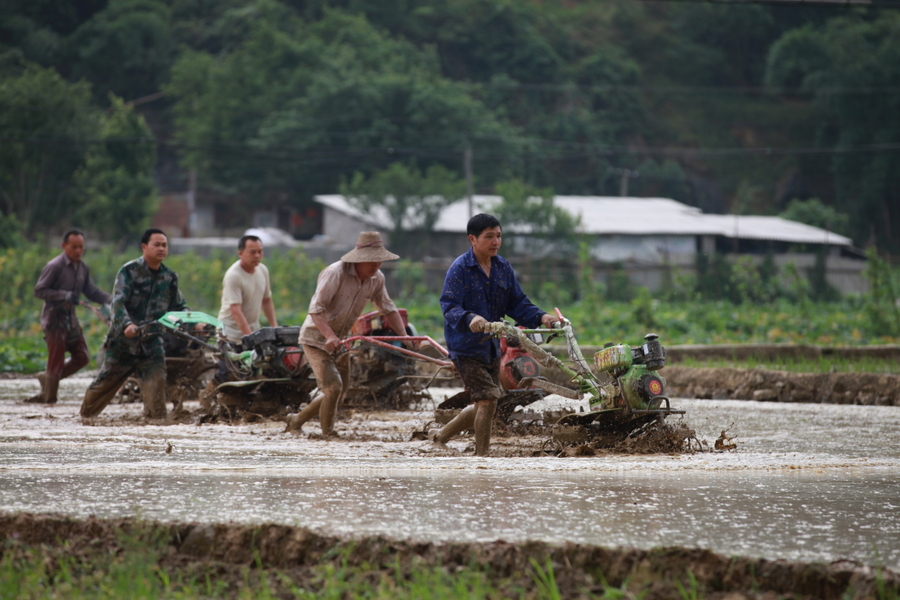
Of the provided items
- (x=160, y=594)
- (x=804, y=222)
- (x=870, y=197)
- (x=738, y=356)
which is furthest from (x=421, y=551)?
(x=870, y=197)

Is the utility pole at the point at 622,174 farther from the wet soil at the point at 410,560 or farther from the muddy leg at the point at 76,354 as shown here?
the wet soil at the point at 410,560

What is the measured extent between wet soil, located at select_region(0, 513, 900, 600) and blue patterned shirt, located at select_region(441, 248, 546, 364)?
2941mm

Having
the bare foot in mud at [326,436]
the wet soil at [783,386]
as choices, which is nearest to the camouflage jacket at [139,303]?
the bare foot in mud at [326,436]

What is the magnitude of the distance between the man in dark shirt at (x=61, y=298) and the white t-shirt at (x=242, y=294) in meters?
1.75

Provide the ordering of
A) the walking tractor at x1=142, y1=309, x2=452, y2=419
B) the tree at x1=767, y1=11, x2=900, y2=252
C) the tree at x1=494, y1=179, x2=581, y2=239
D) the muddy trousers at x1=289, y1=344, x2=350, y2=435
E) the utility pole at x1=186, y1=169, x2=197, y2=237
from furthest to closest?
1. the tree at x1=767, y1=11, x2=900, y2=252
2. the utility pole at x1=186, y1=169, x2=197, y2=237
3. the tree at x1=494, y1=179, x2=581, y2=239
4. the walking tractor at x1=142, y1=309, x2=452, y2=419
5. the muddy trousers at x1=289, y1=344, x2=350, y2=435

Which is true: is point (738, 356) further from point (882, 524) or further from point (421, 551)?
Result: point (421, 551)

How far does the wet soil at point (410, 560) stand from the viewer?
3.34 meters

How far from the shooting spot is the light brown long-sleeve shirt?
795 centimetres

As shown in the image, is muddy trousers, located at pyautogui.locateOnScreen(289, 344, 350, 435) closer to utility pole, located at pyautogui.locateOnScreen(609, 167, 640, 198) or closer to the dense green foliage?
the dense green foliage

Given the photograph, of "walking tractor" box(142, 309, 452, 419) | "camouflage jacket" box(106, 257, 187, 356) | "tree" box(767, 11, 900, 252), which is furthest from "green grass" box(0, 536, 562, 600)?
"tree" box(767, 11, 900, 252)

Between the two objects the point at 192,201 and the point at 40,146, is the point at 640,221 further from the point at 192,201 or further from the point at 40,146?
the point at 40,146

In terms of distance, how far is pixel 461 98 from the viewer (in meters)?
45.6

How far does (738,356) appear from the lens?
1473 cm

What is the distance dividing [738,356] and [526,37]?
43.1m
